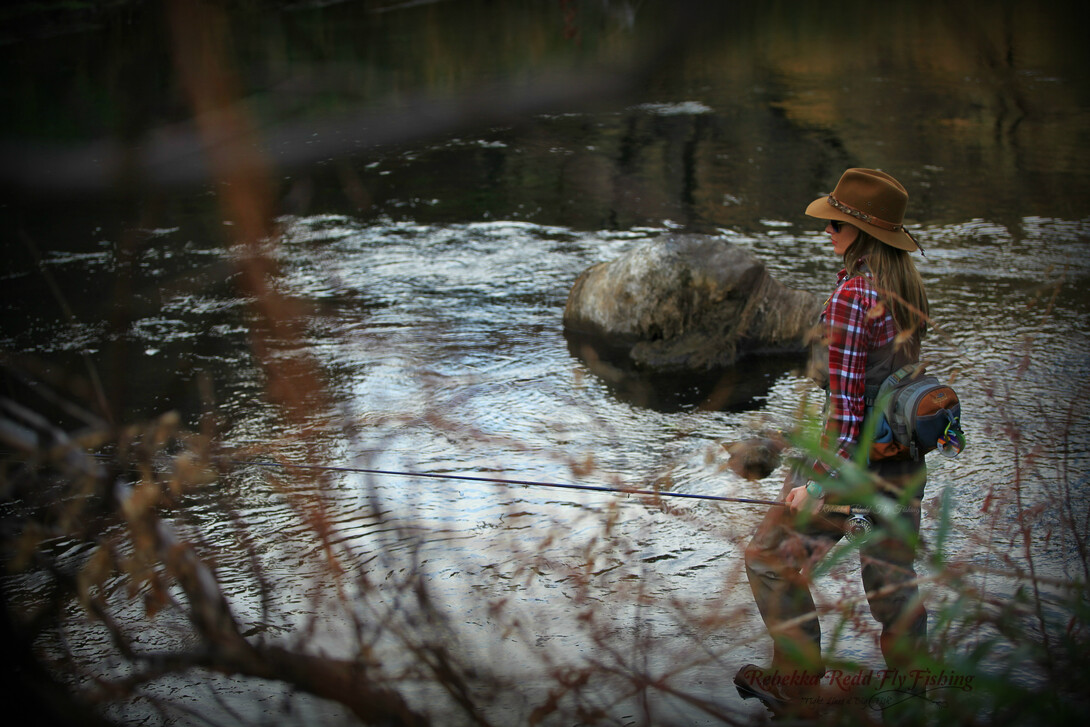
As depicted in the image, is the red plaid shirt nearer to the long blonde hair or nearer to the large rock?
the long blonde hair

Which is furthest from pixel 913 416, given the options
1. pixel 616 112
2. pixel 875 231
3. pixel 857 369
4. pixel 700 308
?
pixel 616 112

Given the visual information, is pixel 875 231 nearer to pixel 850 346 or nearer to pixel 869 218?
pixel 869 218

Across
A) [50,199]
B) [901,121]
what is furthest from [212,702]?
[901,121]

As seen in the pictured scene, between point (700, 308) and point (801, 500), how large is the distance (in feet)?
12.7

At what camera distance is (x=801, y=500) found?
9.26 ft

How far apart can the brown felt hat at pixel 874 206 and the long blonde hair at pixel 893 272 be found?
45 millimetres

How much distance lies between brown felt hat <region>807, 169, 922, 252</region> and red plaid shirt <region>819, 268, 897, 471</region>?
0.14m

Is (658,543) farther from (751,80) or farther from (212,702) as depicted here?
(751,80)

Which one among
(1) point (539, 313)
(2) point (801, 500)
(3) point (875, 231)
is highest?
(3) point (875, 231)

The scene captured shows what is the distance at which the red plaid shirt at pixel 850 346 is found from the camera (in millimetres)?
2857

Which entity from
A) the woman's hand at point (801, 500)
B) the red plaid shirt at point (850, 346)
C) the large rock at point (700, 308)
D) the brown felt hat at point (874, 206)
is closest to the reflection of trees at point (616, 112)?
the large rock at point (700, 308)

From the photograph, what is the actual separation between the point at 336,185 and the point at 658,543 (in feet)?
27.2

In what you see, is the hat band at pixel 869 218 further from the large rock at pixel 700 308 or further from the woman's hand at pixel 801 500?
the large rock at pixel 700 308

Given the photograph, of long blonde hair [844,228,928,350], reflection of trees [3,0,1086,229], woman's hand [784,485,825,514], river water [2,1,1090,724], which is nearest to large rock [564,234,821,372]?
→ river water [2,1,1090,724]
